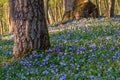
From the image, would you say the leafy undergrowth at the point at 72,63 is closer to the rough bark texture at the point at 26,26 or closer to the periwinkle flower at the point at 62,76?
the periwinkle flower at the point at 62,76

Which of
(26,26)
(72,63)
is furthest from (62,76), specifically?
(26,26)

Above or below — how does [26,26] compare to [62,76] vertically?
above

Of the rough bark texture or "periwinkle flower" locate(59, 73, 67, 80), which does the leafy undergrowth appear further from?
the rough bark texture

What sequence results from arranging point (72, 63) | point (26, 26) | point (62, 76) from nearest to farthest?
point (62, 76), point (72, 63), point (26, 26)

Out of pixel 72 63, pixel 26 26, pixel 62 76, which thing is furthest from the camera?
pixel 26 26

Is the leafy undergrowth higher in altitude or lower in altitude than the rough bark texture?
lower

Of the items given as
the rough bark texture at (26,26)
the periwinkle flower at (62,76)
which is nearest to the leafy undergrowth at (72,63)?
the periwinkle flower at (62,76)

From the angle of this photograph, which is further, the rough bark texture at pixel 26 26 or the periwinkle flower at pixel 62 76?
Result: the rough bark texture at pixel 26 26

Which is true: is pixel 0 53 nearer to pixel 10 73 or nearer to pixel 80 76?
pixel 10 73

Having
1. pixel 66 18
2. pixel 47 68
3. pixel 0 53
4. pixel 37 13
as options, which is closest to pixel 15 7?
pixel 37 13

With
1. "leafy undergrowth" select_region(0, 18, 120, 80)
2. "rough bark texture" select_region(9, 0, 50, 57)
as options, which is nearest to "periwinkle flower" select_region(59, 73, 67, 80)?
"leafy undergrowth" select_region(0, 18, 120, 80)

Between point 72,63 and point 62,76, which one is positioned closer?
point 62,76

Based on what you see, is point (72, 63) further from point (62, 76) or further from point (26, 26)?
point (26, 26)

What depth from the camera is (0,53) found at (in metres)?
11.0
